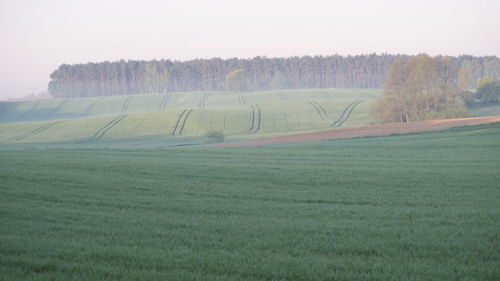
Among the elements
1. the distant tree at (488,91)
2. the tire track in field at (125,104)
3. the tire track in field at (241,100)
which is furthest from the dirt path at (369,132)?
the tire track in field at (125,104)

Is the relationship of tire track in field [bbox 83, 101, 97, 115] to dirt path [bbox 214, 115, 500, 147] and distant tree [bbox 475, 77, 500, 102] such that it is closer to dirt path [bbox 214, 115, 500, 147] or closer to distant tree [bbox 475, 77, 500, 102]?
dirt path [bbox 214, 115, 500, 147]

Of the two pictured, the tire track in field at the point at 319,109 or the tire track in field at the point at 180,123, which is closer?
the tire track in field at the point at 180,123

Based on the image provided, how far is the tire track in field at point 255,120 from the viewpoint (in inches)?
2797

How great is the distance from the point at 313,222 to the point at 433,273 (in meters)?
3.52

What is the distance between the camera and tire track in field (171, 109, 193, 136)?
229 feet

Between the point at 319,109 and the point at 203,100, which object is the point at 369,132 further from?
the point at 203,100

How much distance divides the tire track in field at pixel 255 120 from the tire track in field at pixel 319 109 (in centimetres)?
1149

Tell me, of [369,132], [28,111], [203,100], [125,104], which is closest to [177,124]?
[369,132]

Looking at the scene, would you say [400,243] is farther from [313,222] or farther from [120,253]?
[120,253]

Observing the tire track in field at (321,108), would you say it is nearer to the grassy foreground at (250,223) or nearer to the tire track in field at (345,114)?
the tire track in field at (345,114)

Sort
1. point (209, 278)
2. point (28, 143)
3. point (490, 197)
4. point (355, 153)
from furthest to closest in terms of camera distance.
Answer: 1. point (28, 143)
2. point (355, 153)
3. point (490, 197)
4. point (209, 278)

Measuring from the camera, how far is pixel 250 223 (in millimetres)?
9547

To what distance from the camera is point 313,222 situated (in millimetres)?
9625

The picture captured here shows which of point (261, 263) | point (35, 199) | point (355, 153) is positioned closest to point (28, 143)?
point (355, 153)
